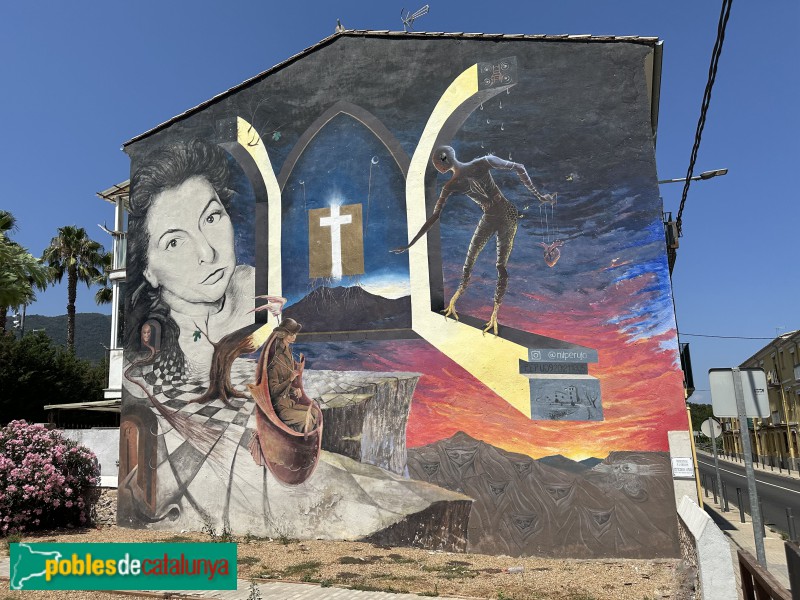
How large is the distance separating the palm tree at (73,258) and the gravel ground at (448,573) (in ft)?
96.3

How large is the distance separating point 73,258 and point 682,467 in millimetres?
37803

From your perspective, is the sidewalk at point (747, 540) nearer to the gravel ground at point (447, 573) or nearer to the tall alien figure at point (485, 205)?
the gravel ground at point (447, 573)

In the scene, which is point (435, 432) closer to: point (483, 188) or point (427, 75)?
point (483, 188)

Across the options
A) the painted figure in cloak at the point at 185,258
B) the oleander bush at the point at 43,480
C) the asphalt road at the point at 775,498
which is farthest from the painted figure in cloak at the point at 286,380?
the asphalt road at the point at 775,498

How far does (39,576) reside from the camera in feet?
25.9

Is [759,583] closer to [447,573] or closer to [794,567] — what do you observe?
[794,567]

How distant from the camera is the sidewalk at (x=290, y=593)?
28.1 feet

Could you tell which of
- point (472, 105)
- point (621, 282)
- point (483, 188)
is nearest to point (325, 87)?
point (472, 105)

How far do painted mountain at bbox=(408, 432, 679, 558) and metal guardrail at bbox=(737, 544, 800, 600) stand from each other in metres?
6.89

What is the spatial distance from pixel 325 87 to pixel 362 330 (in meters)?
6.01

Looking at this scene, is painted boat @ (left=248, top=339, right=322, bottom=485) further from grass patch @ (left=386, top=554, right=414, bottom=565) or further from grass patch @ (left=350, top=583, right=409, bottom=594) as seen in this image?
grass patch @ (left=350, top=583, right=409, bottom=594)

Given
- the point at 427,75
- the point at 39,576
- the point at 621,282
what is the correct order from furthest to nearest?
the point at 427,75 → the point at 621,282 → the point at 39,576

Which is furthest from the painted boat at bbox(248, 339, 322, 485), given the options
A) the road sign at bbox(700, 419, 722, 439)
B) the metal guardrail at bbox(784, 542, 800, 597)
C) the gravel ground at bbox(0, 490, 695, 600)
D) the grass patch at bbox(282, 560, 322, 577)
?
the road sign at bbox(700, 419, 722, 439)

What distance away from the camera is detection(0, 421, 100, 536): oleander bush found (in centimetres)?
1415
